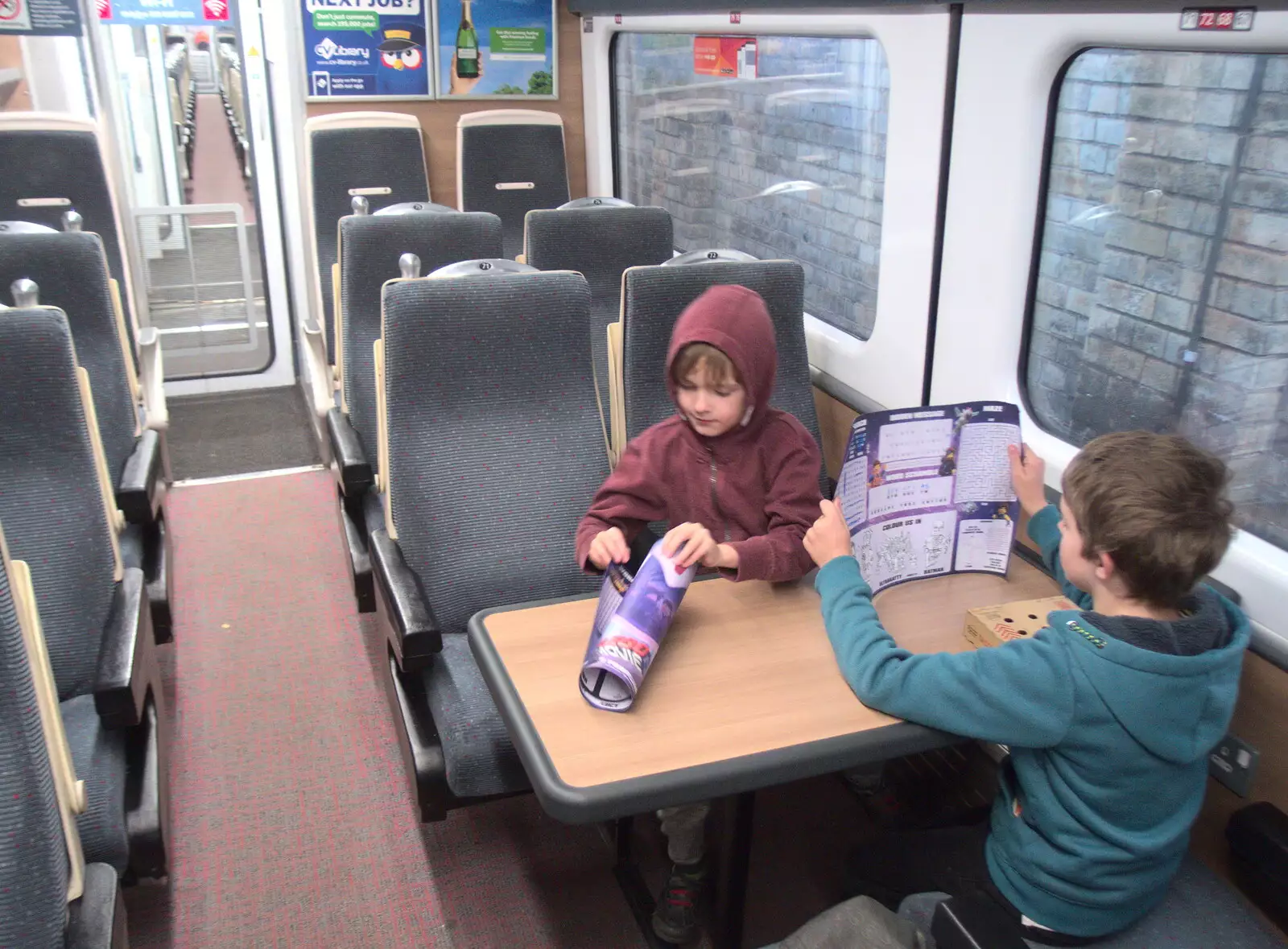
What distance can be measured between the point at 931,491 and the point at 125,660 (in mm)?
1568

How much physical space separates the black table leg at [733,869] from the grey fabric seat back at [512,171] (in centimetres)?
369

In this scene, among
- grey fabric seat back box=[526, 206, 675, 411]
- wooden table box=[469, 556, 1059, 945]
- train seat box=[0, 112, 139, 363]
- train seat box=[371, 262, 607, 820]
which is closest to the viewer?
wooden table box=[469, 556, 1059, 945]

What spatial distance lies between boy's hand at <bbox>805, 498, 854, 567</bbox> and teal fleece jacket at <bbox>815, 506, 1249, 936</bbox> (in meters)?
0.07

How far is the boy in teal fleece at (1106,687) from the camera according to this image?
142 cm

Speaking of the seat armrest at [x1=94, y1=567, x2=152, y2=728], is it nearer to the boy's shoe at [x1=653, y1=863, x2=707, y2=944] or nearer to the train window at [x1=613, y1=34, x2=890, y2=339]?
the boy's shoe at [x1=653, y1=863, x2=707, y2=944]

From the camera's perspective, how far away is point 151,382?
378 cm

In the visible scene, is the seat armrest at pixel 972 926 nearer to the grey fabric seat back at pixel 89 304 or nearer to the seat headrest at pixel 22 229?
the grey fabric seat back at pixel 89 304

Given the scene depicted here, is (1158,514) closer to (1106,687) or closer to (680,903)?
(1106,687)

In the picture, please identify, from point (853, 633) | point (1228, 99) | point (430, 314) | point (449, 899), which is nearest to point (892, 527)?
point (853, 633)

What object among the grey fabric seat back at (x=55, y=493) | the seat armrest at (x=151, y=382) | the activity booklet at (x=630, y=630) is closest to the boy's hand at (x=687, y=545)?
the activity booklet at (x=630, y=630)

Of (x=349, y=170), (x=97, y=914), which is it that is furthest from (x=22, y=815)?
(x=349, y=170)

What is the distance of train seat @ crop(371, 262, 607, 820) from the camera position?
2.36 m

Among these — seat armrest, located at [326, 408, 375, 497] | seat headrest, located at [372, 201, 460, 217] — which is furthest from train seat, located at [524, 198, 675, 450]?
seat armrest, located at [326, 408, 375, 497]

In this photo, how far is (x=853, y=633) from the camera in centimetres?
158
